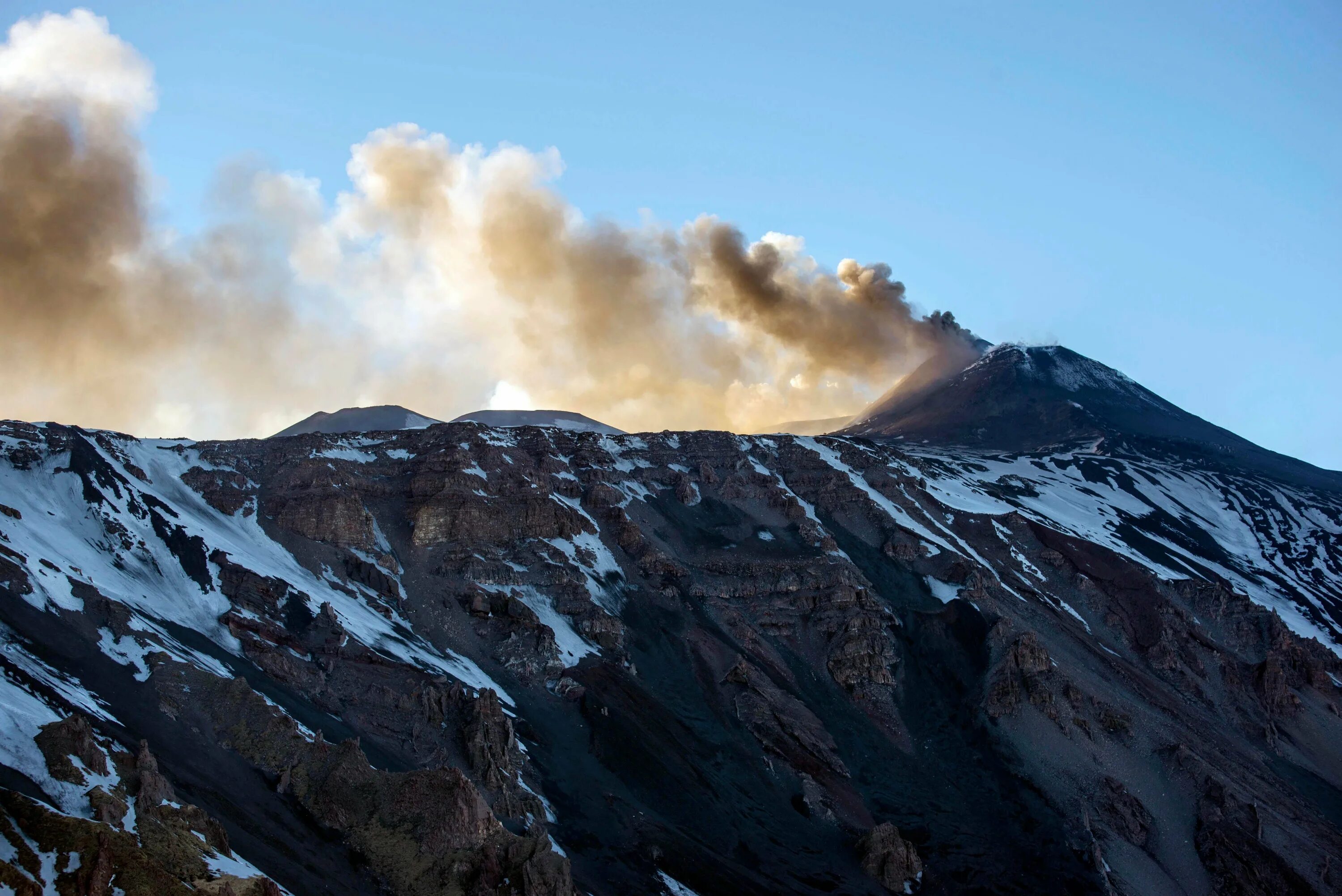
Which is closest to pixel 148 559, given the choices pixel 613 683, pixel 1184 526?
pixel 613 683

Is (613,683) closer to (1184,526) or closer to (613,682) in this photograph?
(613,682)

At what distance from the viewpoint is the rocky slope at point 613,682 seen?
210 feet

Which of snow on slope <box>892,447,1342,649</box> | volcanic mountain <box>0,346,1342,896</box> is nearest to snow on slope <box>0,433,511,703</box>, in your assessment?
volcanic mountain <box>0,346,1342,896</box>

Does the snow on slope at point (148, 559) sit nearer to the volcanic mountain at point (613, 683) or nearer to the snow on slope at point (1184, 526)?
the volcanic mountain at point (613, 683)

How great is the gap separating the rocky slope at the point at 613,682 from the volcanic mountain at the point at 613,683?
1.13 ft

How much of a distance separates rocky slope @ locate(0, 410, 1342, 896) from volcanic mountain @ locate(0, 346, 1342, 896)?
344 mm

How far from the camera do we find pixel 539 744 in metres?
87.0

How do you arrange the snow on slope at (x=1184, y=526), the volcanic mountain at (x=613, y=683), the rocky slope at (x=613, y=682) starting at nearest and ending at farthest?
1. the volcanic mountain at (x=613, y=683)
2. the rocky slope at (x=613, y=682)
3. the snow on slope at (x=1184, y=526)

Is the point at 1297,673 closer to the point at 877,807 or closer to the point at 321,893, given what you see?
the point at 877,807

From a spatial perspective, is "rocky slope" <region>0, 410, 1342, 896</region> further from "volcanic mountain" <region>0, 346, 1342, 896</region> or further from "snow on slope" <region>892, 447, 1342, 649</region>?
"snow on slope" <region>892, 447, 1342, 649</region>

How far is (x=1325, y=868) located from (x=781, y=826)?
143 feet

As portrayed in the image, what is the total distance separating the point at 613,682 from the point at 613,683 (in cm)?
19

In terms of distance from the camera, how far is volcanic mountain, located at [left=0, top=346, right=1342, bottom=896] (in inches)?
2514

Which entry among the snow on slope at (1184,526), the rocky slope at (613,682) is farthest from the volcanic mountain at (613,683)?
the snow on slope at (1184,526)
